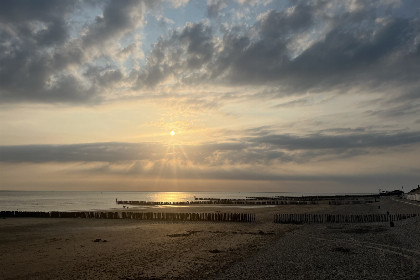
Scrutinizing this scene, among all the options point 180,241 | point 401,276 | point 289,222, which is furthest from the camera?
point 289,222

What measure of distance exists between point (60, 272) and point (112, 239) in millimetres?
11629

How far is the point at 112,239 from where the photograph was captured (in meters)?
28.7

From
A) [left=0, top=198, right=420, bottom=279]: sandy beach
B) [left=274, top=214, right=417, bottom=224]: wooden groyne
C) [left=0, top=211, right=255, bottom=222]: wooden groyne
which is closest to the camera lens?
[left=0, top=198, right=420, bottom=279]: sandy beach

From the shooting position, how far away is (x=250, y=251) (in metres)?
21.8

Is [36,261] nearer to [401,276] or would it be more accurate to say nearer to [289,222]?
[401,276]

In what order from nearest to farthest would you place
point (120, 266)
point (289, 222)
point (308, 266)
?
1. point (308, 266)
2. point (120, 266)
3. point (289, 222)

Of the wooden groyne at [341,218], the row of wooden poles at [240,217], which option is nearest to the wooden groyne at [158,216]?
the row of wooden poles at [240,217]

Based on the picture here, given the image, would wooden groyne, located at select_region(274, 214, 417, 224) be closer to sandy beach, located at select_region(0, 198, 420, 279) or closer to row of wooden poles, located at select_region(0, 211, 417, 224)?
row of wooden poles, located at select_region(0, 211, 417, 224)

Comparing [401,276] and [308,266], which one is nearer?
[401,276]

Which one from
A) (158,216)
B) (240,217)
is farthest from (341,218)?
(158,216)

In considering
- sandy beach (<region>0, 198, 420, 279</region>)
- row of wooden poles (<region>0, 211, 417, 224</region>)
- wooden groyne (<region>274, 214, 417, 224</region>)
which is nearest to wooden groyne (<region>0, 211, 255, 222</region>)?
row of wooden poles (<region>0, 211, 417, 224</region>)

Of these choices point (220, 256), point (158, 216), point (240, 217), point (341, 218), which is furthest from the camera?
point (158, 216)

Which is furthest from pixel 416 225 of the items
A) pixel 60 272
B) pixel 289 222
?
pixel 60 272

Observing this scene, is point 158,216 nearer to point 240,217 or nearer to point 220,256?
point 240,217
